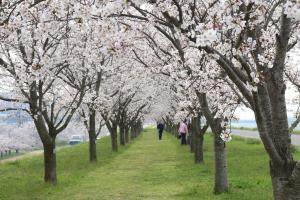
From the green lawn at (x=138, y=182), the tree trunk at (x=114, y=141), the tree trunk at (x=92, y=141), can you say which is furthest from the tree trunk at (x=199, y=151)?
the tree trunk at (x=114, y=141)

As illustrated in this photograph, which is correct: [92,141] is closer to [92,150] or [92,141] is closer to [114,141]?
[92,150]

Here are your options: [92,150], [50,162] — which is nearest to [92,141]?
[92,150]

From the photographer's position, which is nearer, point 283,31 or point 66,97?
point 283,31

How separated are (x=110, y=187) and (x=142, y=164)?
30.6ft

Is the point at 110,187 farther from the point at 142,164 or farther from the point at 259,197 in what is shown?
the point at 142,164

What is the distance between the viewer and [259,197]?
1389 cm

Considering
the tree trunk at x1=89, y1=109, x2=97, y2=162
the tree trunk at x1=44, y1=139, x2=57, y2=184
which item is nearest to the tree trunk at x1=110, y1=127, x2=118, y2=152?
the tree trunk at x1=89, y1=109, x2=97, y2=162

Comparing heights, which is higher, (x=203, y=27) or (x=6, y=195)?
(x=203, y=27)

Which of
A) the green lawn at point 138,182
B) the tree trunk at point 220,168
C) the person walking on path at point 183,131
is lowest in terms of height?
the green lawn at point 138,182

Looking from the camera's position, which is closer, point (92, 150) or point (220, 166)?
point (220, 166)

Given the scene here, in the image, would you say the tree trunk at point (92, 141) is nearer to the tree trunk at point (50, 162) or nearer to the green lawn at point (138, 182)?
the green lawn at point (138, 182)

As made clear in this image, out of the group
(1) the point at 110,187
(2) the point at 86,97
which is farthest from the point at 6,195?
(2) the point at 86,97

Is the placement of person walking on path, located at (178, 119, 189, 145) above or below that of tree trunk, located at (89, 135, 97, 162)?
above

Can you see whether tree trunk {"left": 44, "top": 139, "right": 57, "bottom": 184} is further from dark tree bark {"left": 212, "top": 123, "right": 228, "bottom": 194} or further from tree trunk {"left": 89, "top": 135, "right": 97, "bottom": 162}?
tree trunk {"left": 89, "top": 135, "right": 97, "bottom": 162}
